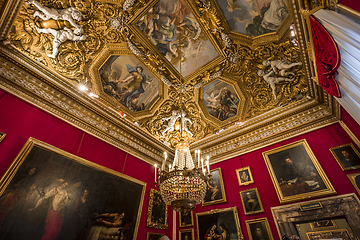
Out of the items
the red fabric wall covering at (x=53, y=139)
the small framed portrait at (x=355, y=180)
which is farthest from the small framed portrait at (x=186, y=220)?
the small framed portrait at (x=355, y=180)

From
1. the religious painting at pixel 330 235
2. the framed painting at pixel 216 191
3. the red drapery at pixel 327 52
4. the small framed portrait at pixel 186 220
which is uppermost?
the red drapery at pixel 327 52

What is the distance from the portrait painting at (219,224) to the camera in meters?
5.70

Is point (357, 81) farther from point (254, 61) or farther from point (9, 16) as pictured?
point (9, 16)

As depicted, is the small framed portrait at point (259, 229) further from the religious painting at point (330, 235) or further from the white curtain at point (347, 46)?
the white curtain at point (347, 46)

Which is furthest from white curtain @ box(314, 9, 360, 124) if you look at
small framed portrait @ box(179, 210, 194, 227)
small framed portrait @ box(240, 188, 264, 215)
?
small framed portrait @ box(179, 210, 194, 227)

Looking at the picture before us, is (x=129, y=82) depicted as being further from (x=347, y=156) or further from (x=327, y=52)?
(x=347, y=156)

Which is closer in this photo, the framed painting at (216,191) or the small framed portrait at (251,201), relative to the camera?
the small framed portrait at (251,201)

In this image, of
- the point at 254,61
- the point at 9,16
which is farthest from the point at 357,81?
the point at 9,16

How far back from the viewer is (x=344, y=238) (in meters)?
4.12

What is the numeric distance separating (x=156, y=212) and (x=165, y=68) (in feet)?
19.0

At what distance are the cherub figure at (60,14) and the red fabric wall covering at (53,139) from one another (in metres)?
2.26

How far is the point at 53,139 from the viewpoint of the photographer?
183 inches

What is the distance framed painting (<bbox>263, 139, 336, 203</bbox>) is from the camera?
16.3 ft

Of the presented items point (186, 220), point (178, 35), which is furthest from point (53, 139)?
point (186, 220)
